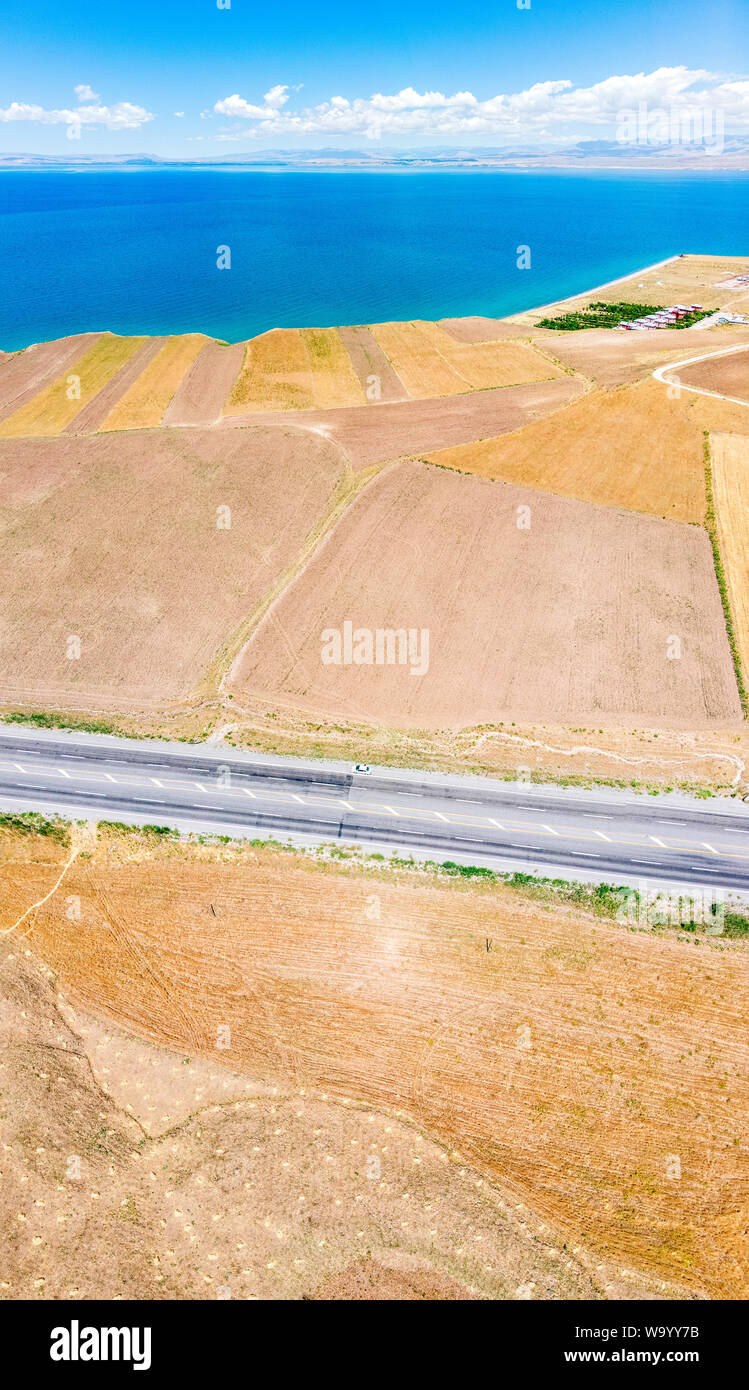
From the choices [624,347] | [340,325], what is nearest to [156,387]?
[340,325]

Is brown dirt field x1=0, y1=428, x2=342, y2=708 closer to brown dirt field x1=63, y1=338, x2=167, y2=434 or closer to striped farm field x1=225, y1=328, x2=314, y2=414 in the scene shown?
brown dirt field x1=63, y1=338, x2=167, y2=434

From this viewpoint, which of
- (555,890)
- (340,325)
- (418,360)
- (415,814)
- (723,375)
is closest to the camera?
(555,890)

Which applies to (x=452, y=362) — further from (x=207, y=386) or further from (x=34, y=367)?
(x=34, y=367)

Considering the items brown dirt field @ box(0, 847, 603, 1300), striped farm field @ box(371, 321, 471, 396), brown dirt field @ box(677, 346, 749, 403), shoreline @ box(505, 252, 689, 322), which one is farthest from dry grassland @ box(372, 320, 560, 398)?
brown dirt field @ box(0, 847, 603, 1300)

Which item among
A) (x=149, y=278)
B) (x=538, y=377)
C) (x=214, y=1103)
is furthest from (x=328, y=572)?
(x=149, y=278)

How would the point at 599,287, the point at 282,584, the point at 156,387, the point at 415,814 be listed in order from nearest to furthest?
the point at 415,814, the point at 282,584, the point at 156,387, the point at 599,287

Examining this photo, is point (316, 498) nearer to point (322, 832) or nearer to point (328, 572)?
point (328, 572)

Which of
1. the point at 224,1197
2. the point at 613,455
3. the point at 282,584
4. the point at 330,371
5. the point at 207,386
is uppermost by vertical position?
the point at 330,371
